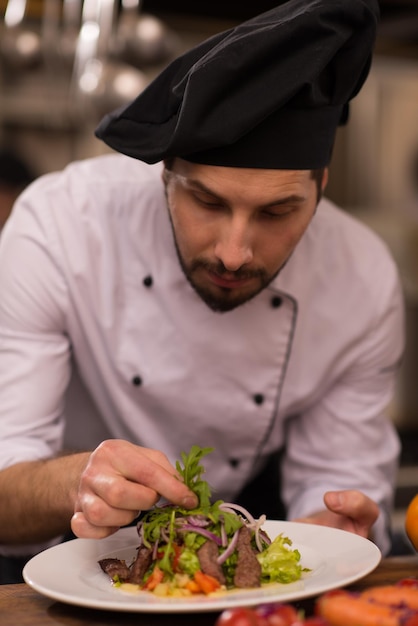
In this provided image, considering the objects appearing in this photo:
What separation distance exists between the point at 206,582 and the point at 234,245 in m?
0.57

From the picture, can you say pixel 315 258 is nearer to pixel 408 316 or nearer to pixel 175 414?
pixel 175 414

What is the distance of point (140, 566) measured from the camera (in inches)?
49.7

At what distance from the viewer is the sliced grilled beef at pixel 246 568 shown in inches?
48.5

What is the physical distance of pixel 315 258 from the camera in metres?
2.09

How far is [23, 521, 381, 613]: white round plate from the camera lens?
44.4 inches

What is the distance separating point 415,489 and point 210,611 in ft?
9.16

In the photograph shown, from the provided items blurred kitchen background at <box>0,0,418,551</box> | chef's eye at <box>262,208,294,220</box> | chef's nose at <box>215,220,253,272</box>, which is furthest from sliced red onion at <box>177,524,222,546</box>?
blurred kitchen background at <box>0,0,418,551</box>

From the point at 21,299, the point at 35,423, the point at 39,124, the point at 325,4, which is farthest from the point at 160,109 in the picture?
the point at 39,124

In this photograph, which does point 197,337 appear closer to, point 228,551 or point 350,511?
point 350,511

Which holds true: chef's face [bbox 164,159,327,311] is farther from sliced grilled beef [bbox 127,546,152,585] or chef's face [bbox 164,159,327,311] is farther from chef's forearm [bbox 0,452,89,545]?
sliced grilled beef [bbox 127,546,152,585]

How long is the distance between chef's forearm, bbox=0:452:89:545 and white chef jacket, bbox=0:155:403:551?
8.9 inches

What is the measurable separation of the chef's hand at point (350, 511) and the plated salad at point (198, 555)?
23cm

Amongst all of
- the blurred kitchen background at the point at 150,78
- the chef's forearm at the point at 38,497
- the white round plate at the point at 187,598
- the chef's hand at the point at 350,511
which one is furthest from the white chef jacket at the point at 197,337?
the blurred kitchen background at the point at 150,78

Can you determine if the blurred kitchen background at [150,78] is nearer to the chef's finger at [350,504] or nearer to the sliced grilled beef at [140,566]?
the chef's finger at [350,504]
